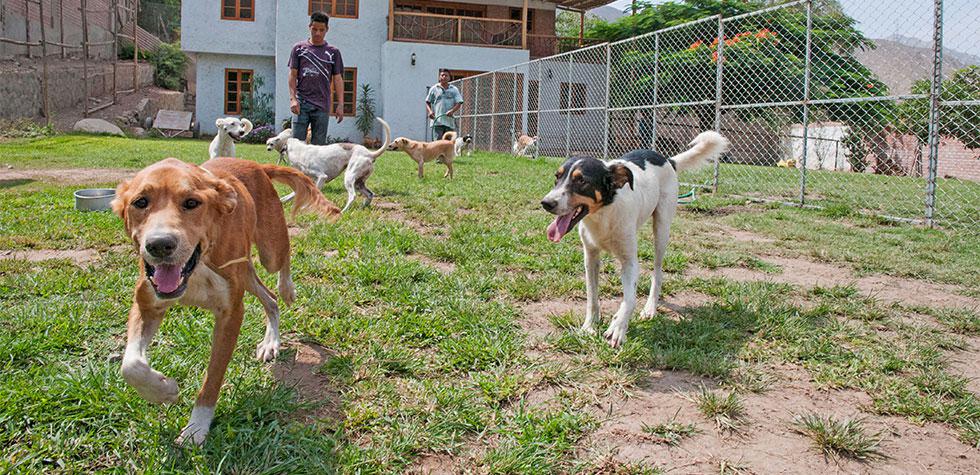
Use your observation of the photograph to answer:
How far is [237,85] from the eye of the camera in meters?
25.3

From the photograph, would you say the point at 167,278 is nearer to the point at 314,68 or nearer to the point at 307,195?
the point at 307,195

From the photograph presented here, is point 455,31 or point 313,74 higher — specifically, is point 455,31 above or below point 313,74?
above

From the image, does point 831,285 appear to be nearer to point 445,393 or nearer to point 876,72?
point 445,393

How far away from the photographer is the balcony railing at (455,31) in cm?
2389

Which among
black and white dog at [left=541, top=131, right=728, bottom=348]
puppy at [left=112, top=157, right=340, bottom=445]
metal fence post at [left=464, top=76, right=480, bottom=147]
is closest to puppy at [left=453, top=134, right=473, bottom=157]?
metal fence post at [left=464, top=76, right=480, bottom=147]

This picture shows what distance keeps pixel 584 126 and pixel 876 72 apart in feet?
36.7

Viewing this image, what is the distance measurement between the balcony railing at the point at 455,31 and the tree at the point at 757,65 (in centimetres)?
576

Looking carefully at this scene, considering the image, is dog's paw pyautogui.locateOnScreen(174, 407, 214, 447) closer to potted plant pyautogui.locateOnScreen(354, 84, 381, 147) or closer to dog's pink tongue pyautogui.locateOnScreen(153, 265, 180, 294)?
dog's pink tongue pyautogui.locateOnScreen(153, 265, 180, 294)

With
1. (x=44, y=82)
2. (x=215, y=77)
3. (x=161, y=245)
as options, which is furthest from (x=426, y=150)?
(x=215, y=77)

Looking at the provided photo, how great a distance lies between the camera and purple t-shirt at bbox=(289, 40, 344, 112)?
7691 mm

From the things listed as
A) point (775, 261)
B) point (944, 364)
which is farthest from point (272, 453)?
point (775, 261)

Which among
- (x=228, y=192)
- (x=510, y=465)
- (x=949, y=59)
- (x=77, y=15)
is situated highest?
(x=77, y=15)

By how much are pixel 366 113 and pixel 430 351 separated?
2171 cm

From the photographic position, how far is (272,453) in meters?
1.99
